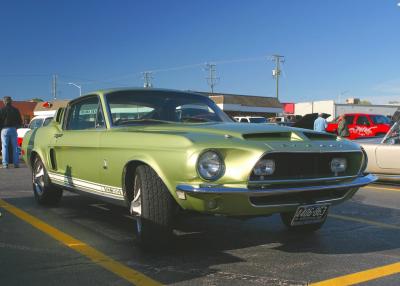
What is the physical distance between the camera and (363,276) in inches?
146

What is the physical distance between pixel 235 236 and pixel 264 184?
4.36 feet

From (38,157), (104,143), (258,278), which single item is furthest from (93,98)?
(258,278)

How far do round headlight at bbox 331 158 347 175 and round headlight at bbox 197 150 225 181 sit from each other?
110 cm

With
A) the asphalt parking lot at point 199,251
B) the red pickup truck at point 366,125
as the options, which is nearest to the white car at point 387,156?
the asphalt parking lot at point 199,251

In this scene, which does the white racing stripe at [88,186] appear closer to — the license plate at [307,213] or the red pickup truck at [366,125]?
the license plate at [307,213]

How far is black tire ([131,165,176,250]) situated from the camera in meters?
4.07

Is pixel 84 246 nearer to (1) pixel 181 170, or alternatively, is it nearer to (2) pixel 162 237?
(2) pixel 162 237

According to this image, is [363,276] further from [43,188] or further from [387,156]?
[387,156]

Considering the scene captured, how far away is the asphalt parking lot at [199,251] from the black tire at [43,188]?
0.20 metres

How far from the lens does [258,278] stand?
3637mm

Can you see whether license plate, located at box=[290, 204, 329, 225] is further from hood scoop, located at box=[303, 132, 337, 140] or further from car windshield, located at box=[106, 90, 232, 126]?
car windshield, located at box=[106, 90, 232, 126]

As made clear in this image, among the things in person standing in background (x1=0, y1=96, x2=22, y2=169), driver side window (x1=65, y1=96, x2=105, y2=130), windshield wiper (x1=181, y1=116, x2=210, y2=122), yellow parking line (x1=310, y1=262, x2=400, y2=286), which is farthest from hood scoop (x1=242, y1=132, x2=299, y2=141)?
person standing in background (x1=0, y1=96, x2=22, y2=169)

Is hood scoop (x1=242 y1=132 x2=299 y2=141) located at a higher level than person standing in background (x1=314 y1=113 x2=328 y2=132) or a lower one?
higher

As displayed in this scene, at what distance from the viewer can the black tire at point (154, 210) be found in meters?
4.07
